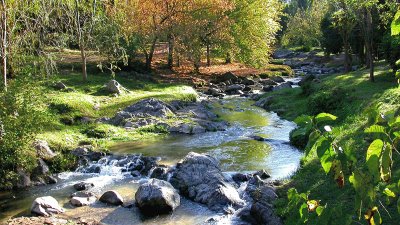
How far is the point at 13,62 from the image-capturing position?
17406 millimetres

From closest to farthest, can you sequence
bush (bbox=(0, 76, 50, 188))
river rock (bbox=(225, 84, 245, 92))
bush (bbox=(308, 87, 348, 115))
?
1. bush (bbox=(0, 76, 50, 188))
2. bush (bbox=(308, 87, 348, 115))
3. river rock (bbox=(225, 84, 245, 92))

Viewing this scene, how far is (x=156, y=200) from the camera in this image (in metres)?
12.6

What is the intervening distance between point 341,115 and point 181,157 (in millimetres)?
8026

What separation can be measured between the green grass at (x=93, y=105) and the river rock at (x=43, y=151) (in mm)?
815

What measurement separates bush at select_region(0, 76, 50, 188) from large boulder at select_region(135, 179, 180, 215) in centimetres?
468

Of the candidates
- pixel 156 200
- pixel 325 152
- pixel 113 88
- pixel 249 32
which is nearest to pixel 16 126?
pixel 156 200

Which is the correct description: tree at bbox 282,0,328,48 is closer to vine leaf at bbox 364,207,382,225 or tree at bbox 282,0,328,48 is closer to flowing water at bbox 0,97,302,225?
flowing water at bbox 0,97,302,225

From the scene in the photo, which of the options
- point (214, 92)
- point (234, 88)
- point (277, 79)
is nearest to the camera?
point (214, 92)

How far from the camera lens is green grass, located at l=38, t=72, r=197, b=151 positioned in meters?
20.2

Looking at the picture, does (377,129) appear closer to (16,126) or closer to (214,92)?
(16,126)

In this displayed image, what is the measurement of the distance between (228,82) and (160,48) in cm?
1402

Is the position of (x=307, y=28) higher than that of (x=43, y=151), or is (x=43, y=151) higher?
(x=307, y=28)

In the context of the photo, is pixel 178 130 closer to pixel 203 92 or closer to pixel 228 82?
pixel 203 92

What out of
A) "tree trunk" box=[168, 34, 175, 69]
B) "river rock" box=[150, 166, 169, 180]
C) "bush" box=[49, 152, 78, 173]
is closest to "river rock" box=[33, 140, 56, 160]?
"bush" box=[49, 152, 78, 173]
